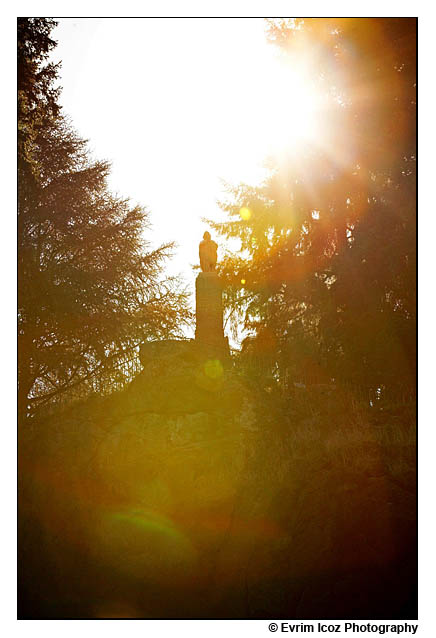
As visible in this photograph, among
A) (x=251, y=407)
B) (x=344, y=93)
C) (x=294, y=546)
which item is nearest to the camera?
(x=294, y=546)

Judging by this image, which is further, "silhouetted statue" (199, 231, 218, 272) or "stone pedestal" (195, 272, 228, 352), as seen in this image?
"silhouetted statue" (199, 231, 218, 272)

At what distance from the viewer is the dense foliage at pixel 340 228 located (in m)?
12.5

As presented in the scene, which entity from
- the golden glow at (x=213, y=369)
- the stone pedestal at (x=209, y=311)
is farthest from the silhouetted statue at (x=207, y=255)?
the golden glow at (x=213, y=369)

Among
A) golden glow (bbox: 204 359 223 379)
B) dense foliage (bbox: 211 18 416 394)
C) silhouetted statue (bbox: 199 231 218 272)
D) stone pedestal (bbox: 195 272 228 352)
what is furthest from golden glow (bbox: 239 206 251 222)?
golden glow (bbox: 204 359 223 379)

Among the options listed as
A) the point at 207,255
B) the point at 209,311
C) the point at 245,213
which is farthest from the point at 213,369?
the point at 245,213

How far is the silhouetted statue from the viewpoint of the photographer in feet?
49.6

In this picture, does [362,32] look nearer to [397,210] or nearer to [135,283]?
[397,210]

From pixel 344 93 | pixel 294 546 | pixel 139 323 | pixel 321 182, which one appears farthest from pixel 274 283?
pixel 294 546

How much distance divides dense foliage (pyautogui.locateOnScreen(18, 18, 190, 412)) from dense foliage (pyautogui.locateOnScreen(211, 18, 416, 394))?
2753mm

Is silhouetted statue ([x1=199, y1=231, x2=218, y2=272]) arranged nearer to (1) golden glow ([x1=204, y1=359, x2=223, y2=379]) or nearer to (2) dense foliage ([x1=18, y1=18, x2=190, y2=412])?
(2) dense foliage ([x1=18, y1=18, x2=190, y2=412])

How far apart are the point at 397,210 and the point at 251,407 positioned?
5.72 meters

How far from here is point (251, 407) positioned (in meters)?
12.2

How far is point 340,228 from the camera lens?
588 inches

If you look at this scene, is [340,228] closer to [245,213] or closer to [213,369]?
[245,213]
